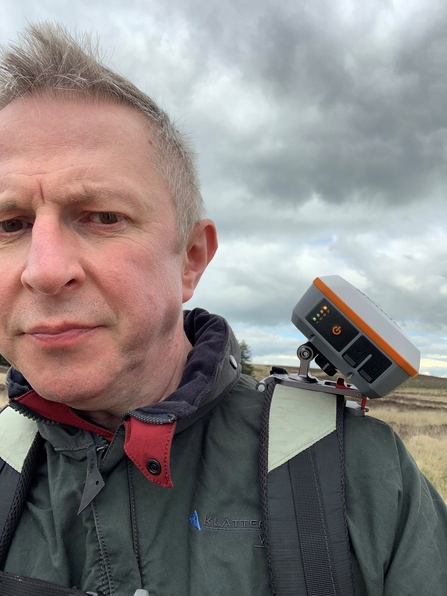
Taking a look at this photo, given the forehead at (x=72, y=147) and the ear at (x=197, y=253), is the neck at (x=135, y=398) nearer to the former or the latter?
the ear at (x=197, y=253)

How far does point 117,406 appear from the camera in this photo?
243 cm

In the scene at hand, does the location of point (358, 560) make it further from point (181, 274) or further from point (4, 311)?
point (4, 311)

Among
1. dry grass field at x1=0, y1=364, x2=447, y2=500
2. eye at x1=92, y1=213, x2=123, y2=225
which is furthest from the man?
dry grass field at x1=0, y1=364, x2=447, y2=500

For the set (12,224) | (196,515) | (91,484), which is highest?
(12,224)

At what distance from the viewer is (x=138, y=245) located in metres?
2.25

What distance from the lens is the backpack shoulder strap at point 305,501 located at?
1.96 m

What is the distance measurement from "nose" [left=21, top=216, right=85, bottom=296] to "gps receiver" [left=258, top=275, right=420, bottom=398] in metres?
1.19

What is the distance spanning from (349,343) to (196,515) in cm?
111

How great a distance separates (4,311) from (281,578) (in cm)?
168

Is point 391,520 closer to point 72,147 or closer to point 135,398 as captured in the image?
point 135,398

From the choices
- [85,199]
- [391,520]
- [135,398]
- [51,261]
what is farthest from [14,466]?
[391,520]

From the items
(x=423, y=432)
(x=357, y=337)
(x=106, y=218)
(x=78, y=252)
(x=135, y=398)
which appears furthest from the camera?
(x=423, y=432)

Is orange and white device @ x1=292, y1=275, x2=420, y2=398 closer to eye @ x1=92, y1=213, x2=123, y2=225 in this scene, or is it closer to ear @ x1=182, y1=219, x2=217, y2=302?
ear @ x1=182, y1=219, x2=217, y2=302

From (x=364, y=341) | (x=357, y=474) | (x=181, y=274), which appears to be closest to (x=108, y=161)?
(x=181, y=274)
